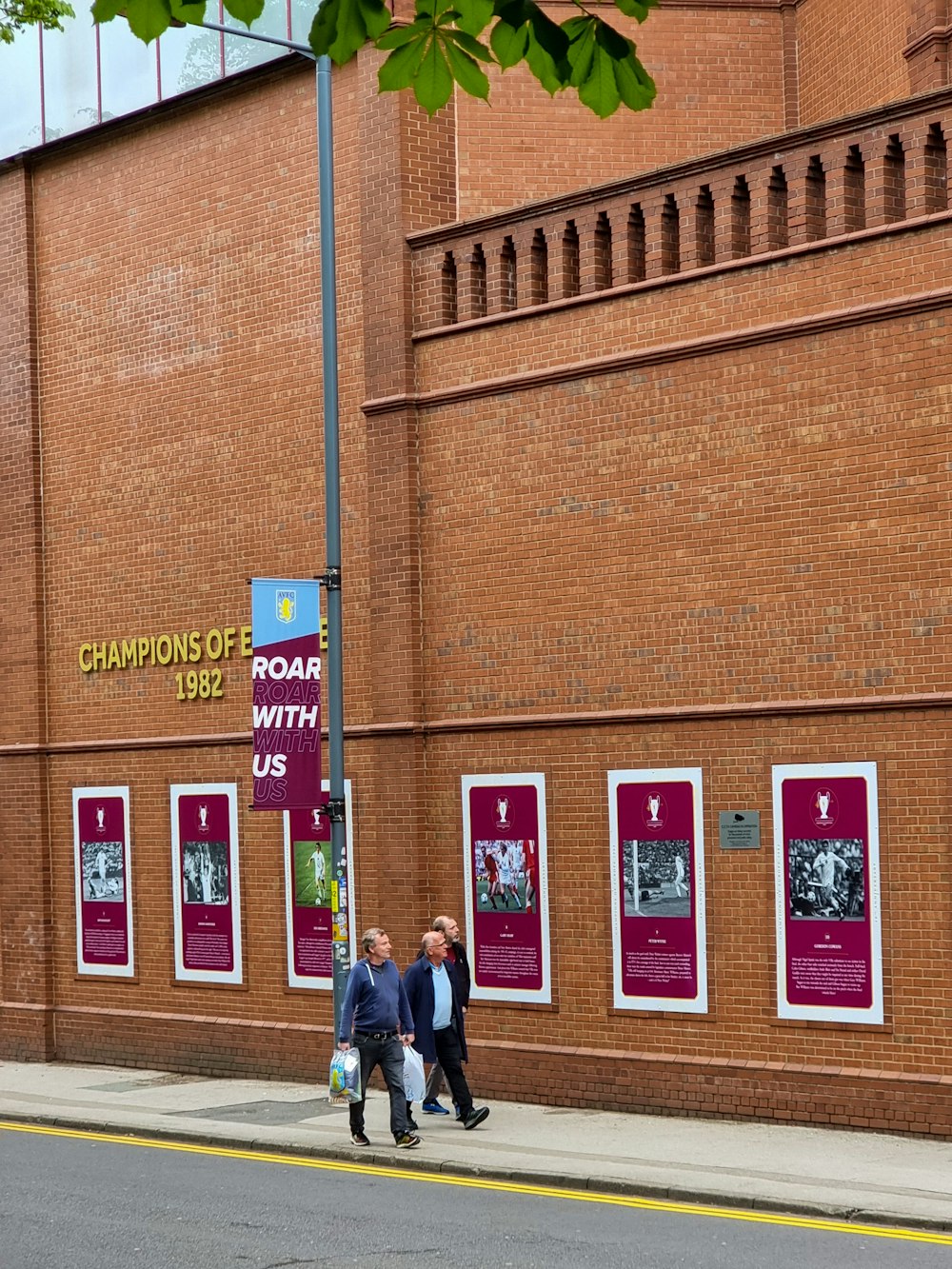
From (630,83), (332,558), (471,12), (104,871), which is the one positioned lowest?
(104,871)

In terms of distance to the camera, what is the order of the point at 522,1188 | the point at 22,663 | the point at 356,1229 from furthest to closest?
the point at 22,663 < the point at 522,1188 < the point at 356,1229

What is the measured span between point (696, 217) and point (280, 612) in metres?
5.14

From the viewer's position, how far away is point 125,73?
21.9m

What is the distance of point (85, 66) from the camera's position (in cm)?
2223

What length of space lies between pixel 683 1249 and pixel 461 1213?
1836mm

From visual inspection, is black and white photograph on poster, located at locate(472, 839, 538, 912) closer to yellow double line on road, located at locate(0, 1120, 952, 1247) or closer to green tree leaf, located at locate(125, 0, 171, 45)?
yellow double line on road, located at locate(0, 1120, 952, 1247)

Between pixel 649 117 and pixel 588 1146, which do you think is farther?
pixel 649 117

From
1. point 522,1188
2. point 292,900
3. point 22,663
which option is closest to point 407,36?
point 522,1188

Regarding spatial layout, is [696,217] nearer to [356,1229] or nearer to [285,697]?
[285,697]

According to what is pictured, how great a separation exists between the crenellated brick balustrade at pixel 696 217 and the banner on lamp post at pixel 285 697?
322cm

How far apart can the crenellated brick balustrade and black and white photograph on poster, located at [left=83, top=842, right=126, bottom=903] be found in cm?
734

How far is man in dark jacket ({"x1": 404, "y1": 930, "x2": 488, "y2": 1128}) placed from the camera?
50.9 feet

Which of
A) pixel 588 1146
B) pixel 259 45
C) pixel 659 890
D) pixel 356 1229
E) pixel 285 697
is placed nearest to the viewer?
pixel 356 1229

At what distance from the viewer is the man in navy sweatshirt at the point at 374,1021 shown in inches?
586
